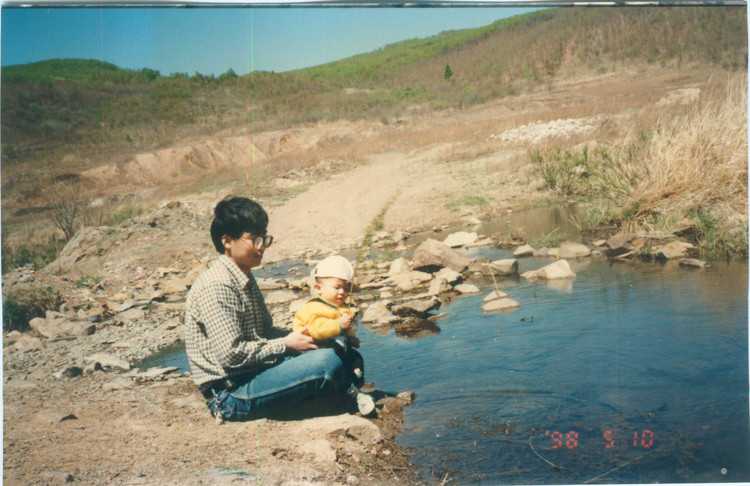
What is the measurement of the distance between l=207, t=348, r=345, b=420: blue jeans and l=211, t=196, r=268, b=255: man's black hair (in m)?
0.64

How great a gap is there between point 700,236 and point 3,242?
594cm

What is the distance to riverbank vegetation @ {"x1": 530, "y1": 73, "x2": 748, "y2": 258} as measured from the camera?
505 centimetres

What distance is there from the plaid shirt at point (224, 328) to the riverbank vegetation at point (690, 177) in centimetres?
403

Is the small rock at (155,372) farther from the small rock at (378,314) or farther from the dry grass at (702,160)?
the dry grass at (702,160)

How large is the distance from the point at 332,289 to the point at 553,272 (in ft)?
8.75

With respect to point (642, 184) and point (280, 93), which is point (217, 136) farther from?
point (642, 184)

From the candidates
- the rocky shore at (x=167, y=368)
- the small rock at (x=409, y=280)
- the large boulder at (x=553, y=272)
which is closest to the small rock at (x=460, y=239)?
the rocky shore at (x=167, y=368)

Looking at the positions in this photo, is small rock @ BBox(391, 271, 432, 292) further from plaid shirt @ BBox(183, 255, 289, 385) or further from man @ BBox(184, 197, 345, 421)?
plaid shirt @ BBox(183, 255, 289, 385)

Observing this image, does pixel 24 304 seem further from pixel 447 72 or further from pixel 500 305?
pixel 447 72

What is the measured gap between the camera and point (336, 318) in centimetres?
271

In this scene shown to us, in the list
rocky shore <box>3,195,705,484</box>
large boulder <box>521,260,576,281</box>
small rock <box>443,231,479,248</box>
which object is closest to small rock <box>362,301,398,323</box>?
rocky shore <box>3,195,705,484</box>

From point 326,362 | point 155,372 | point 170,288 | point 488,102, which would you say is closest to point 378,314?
point 155,372

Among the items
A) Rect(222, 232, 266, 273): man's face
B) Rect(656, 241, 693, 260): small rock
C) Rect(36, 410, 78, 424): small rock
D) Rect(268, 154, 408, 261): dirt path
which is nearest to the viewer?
Rect(222, 232, 266, 273): man's face

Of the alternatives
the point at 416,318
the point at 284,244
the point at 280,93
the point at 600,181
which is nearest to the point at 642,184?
the point at 600,181
